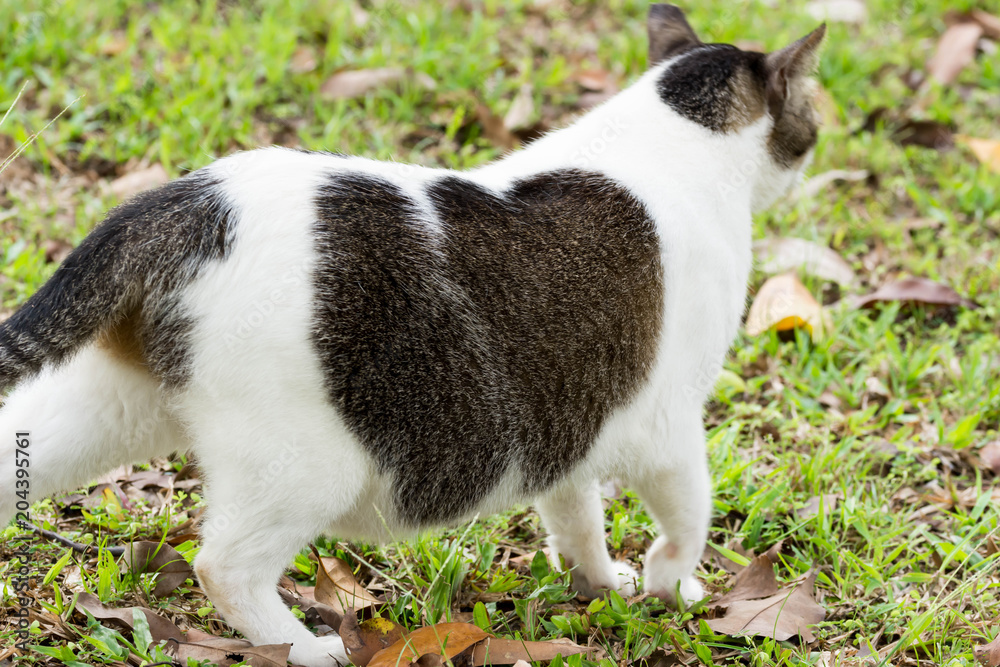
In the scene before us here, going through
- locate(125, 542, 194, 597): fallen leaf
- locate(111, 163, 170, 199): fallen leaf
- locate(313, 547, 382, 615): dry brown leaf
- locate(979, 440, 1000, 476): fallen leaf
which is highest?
locate(111, 163, 170, 199): fallen leaf

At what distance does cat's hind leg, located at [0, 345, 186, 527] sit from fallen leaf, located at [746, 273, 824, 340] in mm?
2732

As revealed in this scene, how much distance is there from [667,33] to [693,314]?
1.22 m

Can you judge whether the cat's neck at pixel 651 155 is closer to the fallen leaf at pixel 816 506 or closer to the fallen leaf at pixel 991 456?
the fallen leaf at pixel 816 506

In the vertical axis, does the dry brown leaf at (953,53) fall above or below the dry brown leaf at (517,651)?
below

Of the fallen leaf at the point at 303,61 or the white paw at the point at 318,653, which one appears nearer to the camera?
the white paw at the point at 318,653

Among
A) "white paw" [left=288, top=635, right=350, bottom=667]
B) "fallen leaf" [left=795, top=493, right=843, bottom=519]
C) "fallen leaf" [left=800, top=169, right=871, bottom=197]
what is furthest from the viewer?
"fallen leaf" [left=800, top=169, right=871, bottom=197]

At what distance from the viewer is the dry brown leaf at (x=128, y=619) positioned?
258cm

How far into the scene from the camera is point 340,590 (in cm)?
290

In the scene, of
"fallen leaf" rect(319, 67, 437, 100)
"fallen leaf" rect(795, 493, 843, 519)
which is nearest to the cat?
"fallen leaf" rect(795, 493, 843, 519)

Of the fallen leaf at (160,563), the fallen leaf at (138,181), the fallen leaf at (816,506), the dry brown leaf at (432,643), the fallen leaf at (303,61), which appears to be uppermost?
the fallen leaf at (138,181)

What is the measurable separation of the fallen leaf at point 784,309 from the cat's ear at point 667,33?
4.59ft

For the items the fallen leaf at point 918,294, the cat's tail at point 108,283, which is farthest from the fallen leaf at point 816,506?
the cat's tail at point 108,283

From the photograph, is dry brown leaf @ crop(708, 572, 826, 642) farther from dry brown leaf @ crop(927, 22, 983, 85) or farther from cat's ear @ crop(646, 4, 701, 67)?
dry brown leaf @ crop(927, 22, 983, 85)

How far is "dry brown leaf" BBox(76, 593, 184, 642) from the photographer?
8.46 ft
